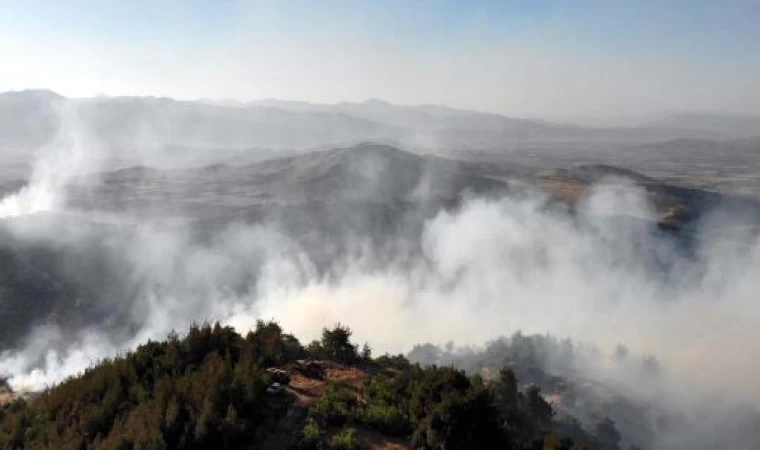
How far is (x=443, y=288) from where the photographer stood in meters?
73.9

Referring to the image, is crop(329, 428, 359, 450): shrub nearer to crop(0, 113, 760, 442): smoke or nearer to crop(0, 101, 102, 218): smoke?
crop(0, 113, 760, 442): smoke

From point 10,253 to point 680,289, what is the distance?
250 feet

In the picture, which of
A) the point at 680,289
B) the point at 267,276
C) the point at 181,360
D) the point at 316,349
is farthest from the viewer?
the point at 680,289

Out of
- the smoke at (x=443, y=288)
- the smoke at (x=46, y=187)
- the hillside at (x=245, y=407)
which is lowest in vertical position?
the smoke at (x=443, y=288)

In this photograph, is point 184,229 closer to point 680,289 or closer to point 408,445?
point 680,289

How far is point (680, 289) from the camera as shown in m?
78.2

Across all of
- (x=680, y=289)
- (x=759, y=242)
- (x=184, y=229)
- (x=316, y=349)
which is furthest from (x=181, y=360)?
(x=759, y=242)

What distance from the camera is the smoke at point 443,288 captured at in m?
53.6

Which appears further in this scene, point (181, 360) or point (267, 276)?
point (267, 276)

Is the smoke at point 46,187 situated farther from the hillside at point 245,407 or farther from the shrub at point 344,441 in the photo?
the shrub at point 344,441

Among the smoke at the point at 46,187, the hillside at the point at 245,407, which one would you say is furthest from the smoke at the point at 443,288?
the hillside at the point at 245,407

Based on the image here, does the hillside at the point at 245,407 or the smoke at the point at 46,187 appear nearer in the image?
the hillside at the point at 245,407

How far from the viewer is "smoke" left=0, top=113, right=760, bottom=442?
5359 cm

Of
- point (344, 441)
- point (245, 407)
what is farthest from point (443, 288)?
point (344, 441)
